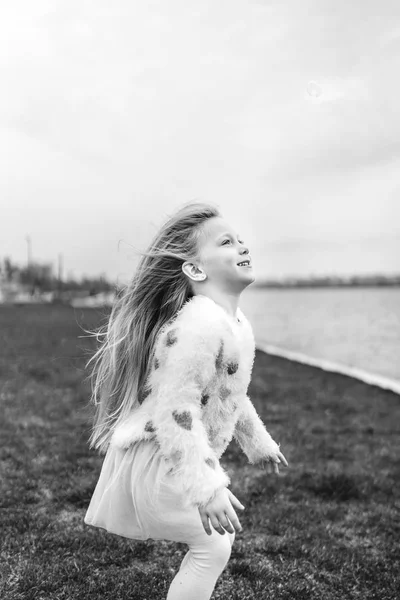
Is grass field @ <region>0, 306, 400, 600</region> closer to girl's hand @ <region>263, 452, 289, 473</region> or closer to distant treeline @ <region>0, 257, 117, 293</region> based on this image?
girl's hand @ <region>263, 452, 289, 473</region>

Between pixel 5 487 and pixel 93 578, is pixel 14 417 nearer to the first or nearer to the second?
pixel 5 487

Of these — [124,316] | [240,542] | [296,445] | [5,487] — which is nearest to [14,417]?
[5,487]

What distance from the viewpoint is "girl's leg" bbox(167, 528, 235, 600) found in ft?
8.05

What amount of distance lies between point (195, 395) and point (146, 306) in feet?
2.19

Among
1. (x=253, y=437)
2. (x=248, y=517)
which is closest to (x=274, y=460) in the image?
(x=253, y=437)

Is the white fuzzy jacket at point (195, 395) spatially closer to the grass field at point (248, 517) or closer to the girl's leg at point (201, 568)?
the girl's leg at point (201, 568)

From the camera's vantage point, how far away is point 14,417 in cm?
734

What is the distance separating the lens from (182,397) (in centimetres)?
238

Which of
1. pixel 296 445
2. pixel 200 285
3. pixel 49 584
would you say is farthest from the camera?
pixel 296 445

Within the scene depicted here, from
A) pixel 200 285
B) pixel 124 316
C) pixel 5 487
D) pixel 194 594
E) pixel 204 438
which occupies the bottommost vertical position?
pixel 5 487

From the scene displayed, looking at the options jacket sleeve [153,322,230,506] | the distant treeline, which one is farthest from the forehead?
the distant treeline

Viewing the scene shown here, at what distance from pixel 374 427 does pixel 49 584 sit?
6095mm

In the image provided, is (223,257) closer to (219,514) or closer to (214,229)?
(214,229)

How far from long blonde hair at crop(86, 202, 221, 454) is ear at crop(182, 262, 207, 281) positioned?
3 cm
